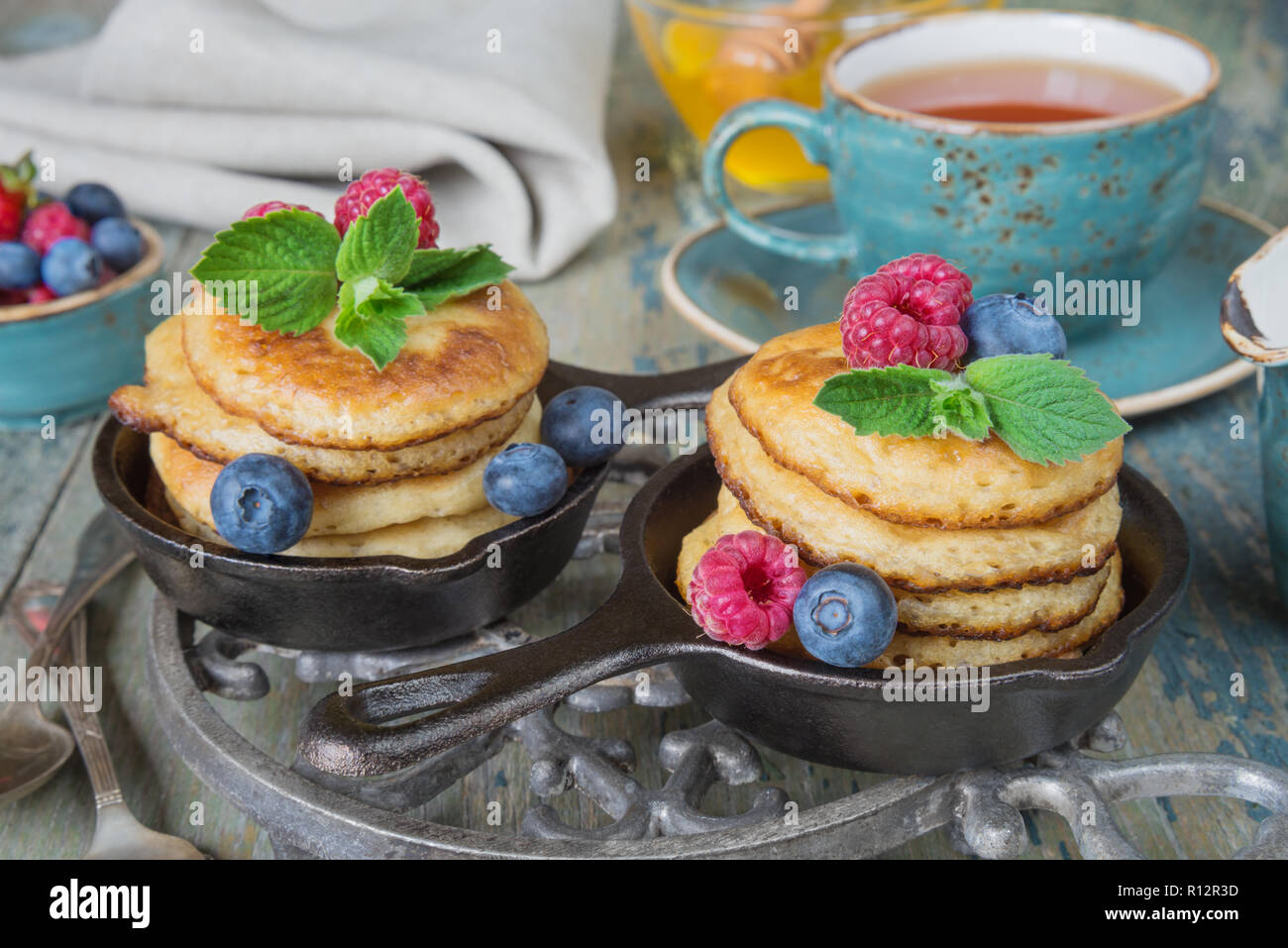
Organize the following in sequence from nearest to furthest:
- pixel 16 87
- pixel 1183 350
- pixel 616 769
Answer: pixel 616 769, pixel 1183 350, pixel 16 87

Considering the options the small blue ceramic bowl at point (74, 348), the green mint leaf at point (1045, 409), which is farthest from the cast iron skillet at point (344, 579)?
the small blue ceramic bowl at point (74, 348)

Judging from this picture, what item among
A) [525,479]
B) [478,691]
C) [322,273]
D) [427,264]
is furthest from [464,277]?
[478,691]

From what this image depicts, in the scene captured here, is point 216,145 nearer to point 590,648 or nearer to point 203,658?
point 203,658

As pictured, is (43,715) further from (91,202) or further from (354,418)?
(91,202)

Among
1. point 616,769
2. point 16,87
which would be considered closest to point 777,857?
point 616,769

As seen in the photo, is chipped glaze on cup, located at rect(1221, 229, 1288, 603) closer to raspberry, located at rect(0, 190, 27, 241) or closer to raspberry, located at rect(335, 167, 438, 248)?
raspberry, located at rect(335, 167, 438, 248)

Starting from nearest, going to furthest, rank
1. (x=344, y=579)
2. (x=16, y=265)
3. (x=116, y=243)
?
1. (x=344, y=579)
2. (x=16, y=265)
3. (x=116, y=243)

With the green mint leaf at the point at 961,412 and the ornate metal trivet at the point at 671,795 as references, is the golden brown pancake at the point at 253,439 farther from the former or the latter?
the green mint leaf at the point at 961,412
